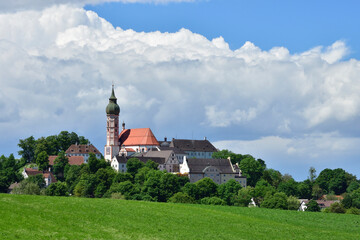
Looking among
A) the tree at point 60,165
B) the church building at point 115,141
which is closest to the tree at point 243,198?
the tree at point 60,165

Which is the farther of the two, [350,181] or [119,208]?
[350,181]

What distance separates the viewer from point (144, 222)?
4800 centimetres

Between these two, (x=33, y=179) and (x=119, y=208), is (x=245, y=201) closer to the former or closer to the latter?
(x=33, y=179)

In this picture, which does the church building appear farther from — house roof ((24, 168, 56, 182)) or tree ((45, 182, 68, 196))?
tree ((45, 182, 68, 196))

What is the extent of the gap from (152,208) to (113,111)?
5487 inches

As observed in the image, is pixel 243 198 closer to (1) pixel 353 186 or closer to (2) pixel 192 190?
(2) pixel 192 190

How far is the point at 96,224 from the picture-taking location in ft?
147

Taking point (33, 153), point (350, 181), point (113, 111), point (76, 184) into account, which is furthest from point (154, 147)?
point (350, 181)

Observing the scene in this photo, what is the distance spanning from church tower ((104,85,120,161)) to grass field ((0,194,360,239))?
129505 mm

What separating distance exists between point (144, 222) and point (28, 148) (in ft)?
462

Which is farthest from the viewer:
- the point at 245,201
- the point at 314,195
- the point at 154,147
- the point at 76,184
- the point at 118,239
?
the point at 154,147

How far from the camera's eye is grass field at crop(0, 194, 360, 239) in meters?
41.7

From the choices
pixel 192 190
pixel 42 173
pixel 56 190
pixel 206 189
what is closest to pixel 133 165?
pixel 42 173

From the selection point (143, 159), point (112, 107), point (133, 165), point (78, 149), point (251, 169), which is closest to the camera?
point (133, 165)
